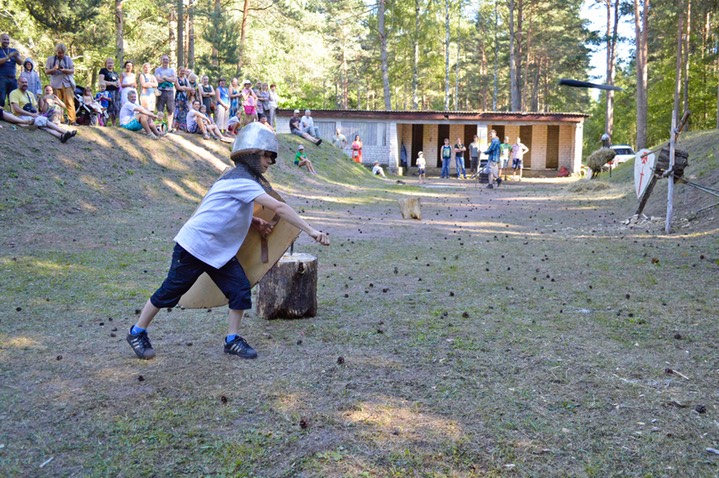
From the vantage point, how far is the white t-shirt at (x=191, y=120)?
19.1 meters

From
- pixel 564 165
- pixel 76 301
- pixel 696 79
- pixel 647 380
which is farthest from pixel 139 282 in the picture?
pixel 696 79

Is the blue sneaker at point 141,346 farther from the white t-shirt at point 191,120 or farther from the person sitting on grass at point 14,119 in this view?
the white t-shirt at point 191,120

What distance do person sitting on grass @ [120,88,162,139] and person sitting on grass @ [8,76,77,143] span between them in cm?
269

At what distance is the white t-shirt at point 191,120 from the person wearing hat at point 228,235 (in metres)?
14.9

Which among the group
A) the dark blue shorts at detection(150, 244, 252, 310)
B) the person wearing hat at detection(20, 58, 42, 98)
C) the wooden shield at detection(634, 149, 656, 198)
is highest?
the person wearing hat at detection(20, 58, 42, 98)

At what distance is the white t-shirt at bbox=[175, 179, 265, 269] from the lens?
4.74 meters

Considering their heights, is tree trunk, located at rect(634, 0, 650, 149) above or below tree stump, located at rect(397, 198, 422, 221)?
above

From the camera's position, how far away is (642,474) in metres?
3.28

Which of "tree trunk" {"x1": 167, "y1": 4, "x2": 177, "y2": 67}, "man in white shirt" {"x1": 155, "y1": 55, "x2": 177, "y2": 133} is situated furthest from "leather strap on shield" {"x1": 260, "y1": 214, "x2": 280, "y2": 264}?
"tree trunk" {"x1": 167, "y1": 4, "x2": 177, "y2": 67}

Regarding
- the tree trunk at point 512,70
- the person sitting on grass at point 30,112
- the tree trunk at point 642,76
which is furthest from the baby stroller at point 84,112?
the tree trunk at point 512,70

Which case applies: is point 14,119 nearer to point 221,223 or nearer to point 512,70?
point 221,223

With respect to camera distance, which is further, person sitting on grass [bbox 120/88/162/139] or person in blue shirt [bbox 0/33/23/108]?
person sitting on grass [bbox 120/88/162/139]

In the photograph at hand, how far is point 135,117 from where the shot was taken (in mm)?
16828

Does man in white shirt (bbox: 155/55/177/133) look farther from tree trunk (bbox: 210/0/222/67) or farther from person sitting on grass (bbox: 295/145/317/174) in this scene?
tree trunk (bbox: 210/0/222/67)
